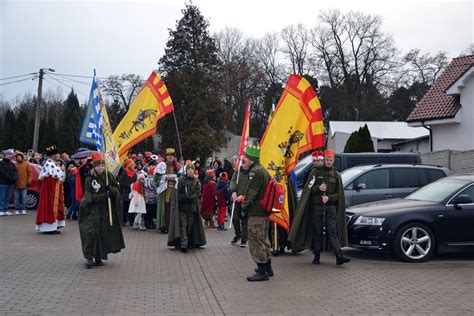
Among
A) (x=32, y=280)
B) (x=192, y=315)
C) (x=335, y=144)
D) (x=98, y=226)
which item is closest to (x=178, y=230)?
(x=98, y=226)

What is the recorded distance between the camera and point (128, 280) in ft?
29.5

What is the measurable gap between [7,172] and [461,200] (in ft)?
41.8

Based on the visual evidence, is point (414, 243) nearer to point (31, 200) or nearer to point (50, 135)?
point (31, 200)

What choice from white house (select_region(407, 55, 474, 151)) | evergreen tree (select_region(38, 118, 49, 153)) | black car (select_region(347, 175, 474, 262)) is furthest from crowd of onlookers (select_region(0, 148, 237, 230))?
evergreen tree (select_region(38, 118, 49, 153))

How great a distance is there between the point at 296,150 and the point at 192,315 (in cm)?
488

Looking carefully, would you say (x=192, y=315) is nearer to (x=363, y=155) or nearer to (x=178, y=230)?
(x=178, y=230)

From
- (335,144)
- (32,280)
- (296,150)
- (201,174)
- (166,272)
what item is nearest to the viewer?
(32,280)

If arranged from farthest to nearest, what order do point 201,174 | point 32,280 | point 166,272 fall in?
point 201,174 < point 166,272 < point 32,280

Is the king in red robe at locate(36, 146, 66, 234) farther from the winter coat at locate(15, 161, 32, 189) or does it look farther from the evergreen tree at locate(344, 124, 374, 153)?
the evergreen tree at locate(344, 124, 374, 153)

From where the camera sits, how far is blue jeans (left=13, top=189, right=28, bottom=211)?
1859 centimetres

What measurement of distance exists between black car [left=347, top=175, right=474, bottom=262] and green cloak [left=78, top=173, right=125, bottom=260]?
4.39 m

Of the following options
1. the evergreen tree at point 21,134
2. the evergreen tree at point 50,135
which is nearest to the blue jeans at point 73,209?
the evergreen tree at point 50,135

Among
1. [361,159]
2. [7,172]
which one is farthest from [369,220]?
[7,172]

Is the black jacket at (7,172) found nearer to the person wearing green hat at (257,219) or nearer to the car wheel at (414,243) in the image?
the person wearing green hat at (257,219)
